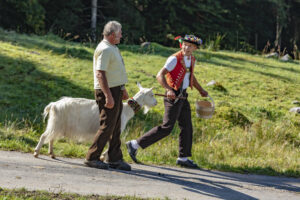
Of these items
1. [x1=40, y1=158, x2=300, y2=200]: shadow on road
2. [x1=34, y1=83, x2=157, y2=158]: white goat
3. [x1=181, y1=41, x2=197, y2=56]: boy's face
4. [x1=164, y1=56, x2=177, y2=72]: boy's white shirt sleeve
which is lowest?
[x1=40, y1=158, x2=300, y2=200]: shadow on road

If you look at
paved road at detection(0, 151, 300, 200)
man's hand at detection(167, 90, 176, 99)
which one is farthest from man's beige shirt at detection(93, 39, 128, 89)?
paved road at detection(0, 151, 300, 200)

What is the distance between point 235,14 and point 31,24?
15524 mm

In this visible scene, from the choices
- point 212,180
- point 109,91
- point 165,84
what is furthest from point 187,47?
point 212,180

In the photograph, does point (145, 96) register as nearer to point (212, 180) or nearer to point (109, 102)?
point (109, 102)

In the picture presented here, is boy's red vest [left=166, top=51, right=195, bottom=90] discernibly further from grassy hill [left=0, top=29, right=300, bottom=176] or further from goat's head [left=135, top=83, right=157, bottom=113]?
grassy hill [left=0, top=29, right=300, bottom=176]

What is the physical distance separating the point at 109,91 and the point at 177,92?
1633mm

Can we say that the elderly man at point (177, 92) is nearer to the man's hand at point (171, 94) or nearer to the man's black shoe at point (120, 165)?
the man's hand at point (171, 94)

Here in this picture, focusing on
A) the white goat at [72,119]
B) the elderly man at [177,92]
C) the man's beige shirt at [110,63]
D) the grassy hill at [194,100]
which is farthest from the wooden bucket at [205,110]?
the man's beige shirt at [110,63]

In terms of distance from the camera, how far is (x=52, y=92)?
1200cm

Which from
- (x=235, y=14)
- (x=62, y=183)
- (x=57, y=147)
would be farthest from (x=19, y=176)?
(x=235, y=14)

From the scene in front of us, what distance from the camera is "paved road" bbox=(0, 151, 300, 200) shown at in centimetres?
579

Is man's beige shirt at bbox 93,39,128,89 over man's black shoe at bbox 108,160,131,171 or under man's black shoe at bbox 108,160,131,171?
over

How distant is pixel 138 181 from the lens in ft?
21.3

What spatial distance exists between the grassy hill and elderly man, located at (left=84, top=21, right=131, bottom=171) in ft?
3.36
